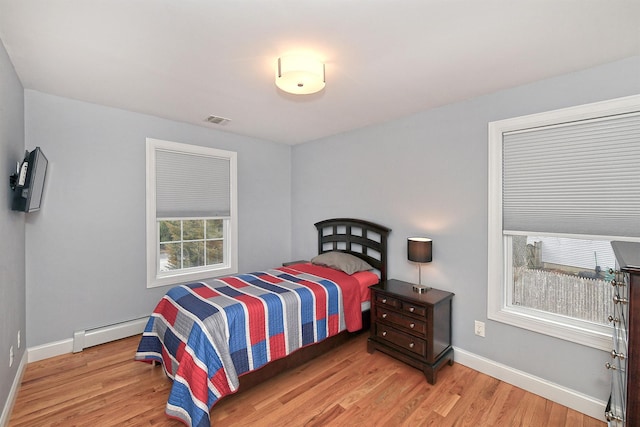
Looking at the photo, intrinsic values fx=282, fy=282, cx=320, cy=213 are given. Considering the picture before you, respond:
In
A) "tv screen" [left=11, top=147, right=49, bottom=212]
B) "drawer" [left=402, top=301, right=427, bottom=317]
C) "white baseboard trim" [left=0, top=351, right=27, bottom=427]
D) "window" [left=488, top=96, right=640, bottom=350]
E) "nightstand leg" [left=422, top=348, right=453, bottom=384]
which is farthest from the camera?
"drawer" [left=402, top=301, right=427, bottom=317]

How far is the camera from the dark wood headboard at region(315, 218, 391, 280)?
3.28m

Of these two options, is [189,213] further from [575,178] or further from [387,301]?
[575,178]

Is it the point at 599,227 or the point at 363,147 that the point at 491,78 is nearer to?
the point at 599,227

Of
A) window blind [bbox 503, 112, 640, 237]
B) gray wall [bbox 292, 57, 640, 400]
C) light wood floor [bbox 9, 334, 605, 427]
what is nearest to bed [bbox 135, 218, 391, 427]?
light wood floor [bbox 9, 334, 605, 427]

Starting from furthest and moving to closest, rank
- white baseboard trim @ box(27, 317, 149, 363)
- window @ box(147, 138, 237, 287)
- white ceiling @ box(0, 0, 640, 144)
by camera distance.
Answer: window @ box(147, 138, 237, 287)
white baseboard trim @ box(27, 317, 149, 363)
white ceiling @ box(0, 0, 640, 144)

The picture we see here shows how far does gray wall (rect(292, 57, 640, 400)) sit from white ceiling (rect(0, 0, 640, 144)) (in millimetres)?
174

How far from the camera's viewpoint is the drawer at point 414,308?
96.3 inches

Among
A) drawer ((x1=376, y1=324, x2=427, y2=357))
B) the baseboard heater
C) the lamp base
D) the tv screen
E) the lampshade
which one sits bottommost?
the baseboard heater

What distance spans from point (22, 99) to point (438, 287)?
4187mm

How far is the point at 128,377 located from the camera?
7.87ft

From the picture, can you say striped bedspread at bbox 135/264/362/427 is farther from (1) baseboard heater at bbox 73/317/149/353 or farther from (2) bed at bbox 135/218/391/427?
(1) baseboard heater at bbox 73/317/149/353

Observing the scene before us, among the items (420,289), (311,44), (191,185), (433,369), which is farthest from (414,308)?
(191,185)

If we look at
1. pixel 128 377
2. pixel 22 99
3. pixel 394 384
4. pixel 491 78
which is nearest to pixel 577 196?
pixel 491 78

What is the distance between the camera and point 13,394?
205 centimetres
